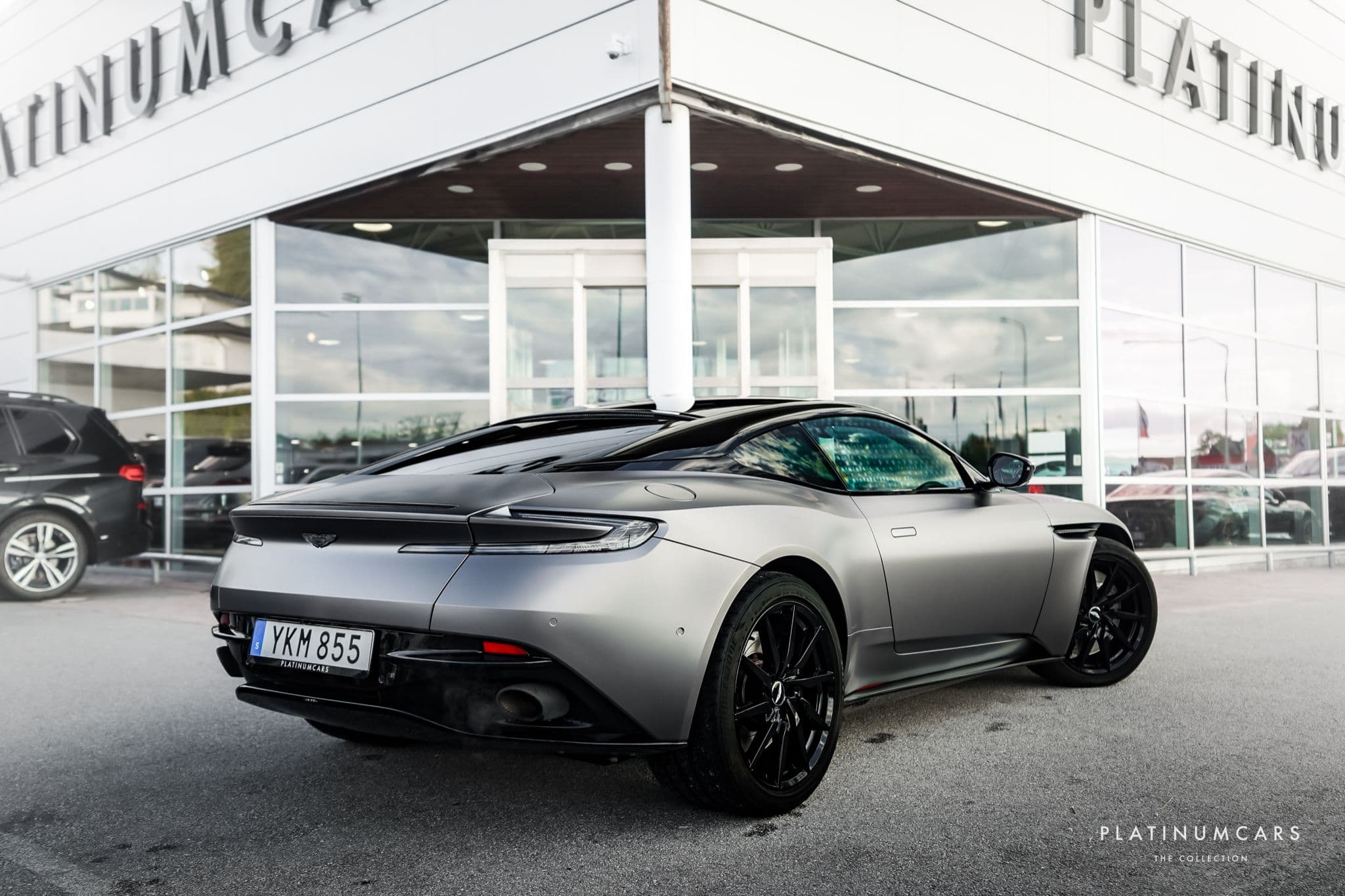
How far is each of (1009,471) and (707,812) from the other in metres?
2.02

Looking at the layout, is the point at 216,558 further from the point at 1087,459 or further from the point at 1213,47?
the point at 1213,47

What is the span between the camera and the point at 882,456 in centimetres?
426

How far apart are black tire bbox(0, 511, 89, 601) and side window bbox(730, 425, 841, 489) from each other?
28.3 ft

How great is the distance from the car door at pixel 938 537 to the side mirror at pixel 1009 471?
0.09 meters

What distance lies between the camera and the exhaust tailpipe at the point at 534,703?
2762 mm

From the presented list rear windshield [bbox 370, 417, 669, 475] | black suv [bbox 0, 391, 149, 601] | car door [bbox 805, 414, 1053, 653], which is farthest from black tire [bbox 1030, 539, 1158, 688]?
black suv [bbox 0, 391, 149, 601]

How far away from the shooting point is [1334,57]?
46.6ft

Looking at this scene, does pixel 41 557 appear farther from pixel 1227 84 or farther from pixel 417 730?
pixel 1227 84

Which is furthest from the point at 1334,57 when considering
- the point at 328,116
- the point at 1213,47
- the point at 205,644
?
the point at 205,644

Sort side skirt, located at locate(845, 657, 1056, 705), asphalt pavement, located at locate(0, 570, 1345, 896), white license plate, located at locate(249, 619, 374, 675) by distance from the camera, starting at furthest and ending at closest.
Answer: side skirt, located at locate(845, 657, 1056, 705), white license plate, located at locate(249, 619, 374, 675), asphalt pavement, located at locate(0, 570, 1345, 896)

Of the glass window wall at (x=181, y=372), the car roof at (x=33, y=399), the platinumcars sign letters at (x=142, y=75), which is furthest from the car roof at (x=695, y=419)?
the glass window wall at (x=181, y=372)

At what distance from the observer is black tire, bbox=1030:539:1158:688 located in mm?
5051

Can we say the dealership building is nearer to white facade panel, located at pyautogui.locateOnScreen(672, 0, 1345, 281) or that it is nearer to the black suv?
white facade panel, located at pyautogui.locateOnScreen(672, 0, 1345, 281)

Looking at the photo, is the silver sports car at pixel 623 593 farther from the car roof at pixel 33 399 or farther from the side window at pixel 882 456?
the car roof at pixel 33 399
